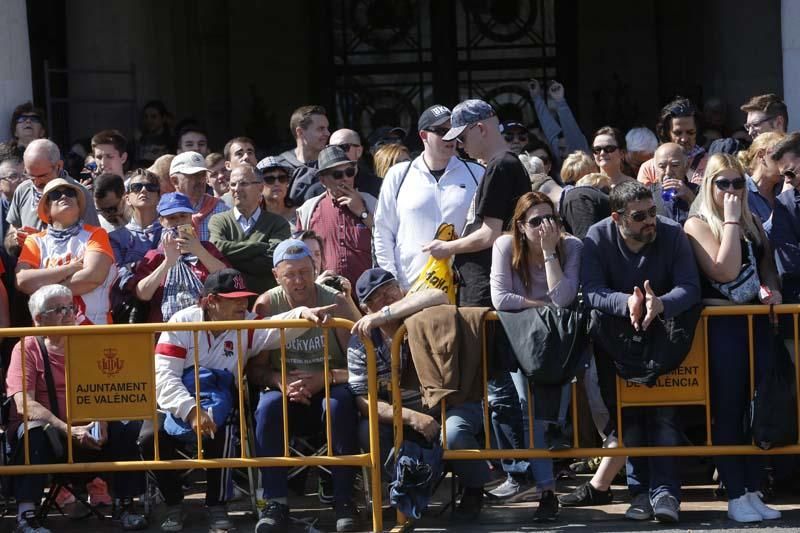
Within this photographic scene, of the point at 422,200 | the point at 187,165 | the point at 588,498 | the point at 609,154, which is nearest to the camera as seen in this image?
the point at 588,498

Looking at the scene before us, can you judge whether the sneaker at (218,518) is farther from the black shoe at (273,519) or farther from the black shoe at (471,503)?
the black shoe at (471,503)

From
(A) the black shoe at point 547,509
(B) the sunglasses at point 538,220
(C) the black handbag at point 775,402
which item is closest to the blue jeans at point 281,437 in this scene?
(A) the black shoe at point 547,509

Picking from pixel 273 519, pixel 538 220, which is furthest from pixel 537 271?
pixel 273 519

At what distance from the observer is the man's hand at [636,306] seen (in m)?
7.59

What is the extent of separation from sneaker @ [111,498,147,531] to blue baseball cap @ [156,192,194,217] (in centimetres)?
176

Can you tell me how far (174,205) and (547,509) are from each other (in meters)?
2.91

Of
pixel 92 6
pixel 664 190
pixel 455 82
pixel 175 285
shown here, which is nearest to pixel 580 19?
pixel 455 82

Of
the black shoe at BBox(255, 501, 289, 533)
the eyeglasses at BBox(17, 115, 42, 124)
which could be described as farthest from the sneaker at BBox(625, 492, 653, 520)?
the eyeglasses at BBox(17, 115, 42, 124)

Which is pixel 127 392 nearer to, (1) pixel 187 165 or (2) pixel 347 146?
(1) pixel 187 165

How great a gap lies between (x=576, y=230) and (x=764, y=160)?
118 cm

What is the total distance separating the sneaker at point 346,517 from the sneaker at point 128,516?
109cm

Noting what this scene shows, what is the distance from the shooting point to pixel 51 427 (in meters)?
7.95

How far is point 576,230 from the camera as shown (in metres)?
8.84

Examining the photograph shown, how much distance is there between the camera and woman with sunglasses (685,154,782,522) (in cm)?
776
